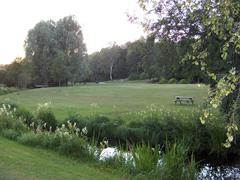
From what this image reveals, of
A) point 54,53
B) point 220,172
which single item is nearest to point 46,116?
point 220,172

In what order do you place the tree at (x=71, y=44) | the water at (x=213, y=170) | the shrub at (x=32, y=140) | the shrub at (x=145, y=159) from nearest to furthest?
1. the shrub at (x=145, y=159)
2. the water at (x=213, y=170)
3. the shrub at (x=32, y=140)
4. the tree at (x=71, y=44)

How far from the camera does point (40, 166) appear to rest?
11.5 m

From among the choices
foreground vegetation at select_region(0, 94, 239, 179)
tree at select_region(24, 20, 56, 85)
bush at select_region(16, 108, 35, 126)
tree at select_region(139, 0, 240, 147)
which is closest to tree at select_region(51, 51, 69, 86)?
tree at select_region(24, 20, 56, 85)

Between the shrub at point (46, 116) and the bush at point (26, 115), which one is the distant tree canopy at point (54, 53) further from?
the shrub at point (46, 116)

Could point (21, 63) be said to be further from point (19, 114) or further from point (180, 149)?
point (180, 149)

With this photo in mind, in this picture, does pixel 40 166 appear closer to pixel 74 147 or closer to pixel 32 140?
pixel 74 147

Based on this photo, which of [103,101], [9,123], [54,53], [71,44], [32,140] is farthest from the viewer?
[71,44]

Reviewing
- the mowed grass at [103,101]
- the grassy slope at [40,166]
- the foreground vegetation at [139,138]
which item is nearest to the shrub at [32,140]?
the foreground vegetation at [139,138]

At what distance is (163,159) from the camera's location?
12.2 m

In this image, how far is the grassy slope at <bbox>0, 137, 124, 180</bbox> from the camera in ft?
34.1

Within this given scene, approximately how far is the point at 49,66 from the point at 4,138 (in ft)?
222

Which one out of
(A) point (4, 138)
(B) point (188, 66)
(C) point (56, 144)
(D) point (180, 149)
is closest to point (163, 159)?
(D) point (180, 149)

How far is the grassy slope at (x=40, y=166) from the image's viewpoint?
409 inches

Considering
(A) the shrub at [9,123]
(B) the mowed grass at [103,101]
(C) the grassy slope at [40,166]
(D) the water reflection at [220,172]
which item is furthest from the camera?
(B) the mowed grass at [103,101]
